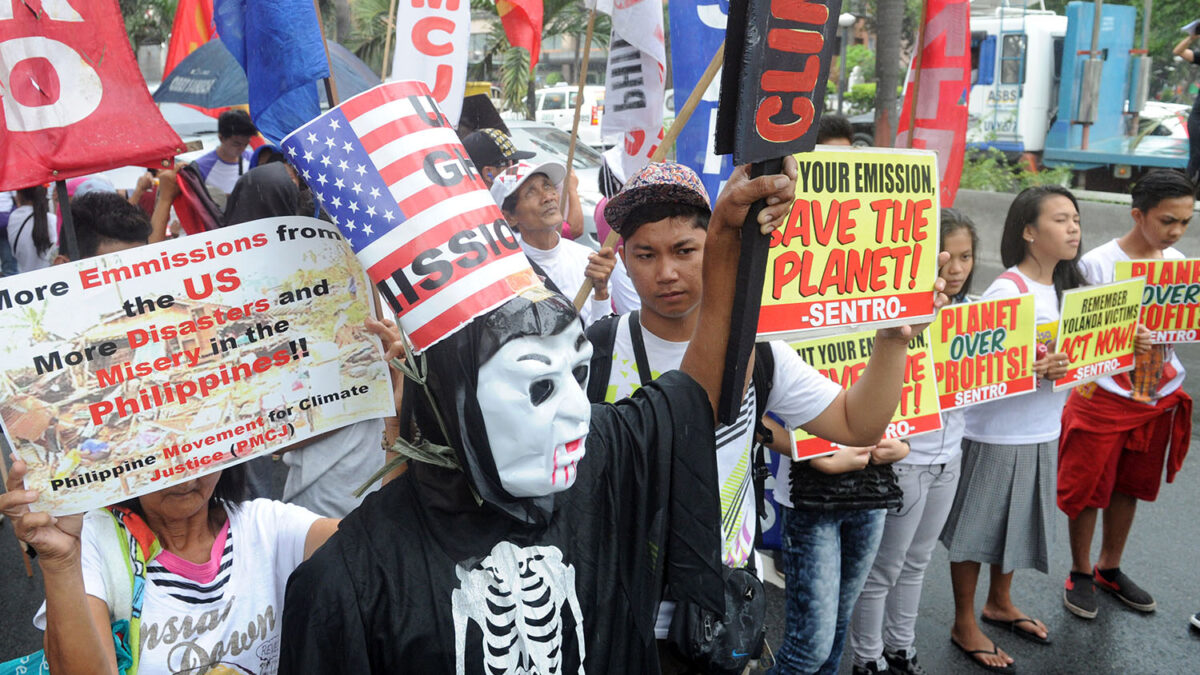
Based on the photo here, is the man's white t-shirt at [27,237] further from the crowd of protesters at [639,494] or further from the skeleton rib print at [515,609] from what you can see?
the skeleton rib print at [515,609]

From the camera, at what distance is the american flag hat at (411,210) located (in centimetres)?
161

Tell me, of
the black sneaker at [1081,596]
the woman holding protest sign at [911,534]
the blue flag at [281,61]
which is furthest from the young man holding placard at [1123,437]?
the blue flag at [281,61]

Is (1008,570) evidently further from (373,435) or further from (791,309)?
(373,435)

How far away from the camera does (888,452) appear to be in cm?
330

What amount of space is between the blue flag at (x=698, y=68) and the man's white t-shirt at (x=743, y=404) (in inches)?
41.4

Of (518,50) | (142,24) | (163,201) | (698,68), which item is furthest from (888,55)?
(142,24)

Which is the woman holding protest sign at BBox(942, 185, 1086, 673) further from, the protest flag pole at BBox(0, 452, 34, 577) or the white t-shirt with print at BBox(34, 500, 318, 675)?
the protest flag pole at BBox(0, 452, 34, 577)

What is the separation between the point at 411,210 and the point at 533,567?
65 centimetres

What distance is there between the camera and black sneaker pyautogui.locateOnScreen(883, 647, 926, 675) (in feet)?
12.6

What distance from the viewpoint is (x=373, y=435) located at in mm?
3018

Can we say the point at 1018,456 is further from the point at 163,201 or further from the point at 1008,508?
the point at 163,201

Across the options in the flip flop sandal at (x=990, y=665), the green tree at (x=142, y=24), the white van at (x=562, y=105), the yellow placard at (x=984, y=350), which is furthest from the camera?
the green tree at (x=142, y=24)

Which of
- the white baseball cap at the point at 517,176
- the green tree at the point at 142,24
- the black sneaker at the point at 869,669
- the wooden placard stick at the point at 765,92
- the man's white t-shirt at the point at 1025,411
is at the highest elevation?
the green tree at the point at 142,24

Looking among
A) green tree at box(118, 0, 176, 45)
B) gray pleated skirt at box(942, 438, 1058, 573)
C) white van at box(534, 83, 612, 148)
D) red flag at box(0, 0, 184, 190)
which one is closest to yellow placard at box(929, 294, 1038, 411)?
gray pleated skirt at box(942, 438, 1058, 573)
